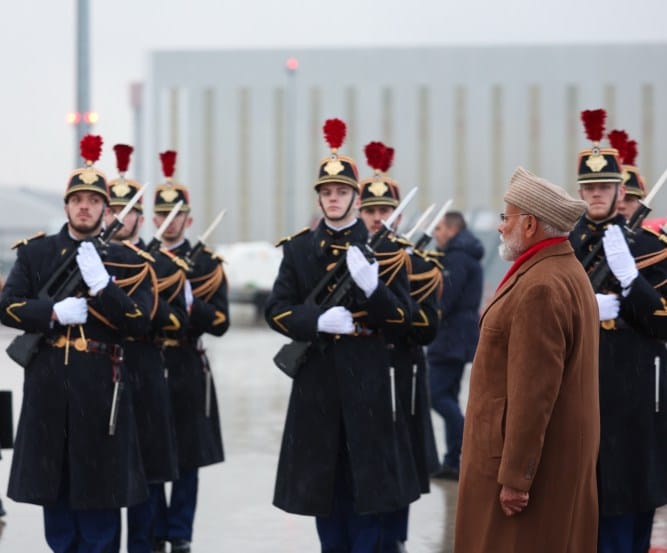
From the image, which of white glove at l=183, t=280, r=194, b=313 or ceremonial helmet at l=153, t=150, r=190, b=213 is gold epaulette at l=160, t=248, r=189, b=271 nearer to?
white glove at l=183, t=280, r=194, b=313

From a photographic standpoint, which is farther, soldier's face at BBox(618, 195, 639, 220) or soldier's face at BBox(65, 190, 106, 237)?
soldier's face at BBox(618, 195, 639, 220)

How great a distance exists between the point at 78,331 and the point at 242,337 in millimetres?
16872

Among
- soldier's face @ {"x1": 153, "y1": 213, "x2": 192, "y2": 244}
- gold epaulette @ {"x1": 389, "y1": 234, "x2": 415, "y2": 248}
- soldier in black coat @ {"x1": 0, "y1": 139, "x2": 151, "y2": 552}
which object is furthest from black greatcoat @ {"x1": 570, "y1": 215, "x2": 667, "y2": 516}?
soldier's face @ {"x1": 153, "y1": 213, "x2": 192, "y2": 244}

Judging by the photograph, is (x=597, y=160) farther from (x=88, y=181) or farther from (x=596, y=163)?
(x=88, y=181)

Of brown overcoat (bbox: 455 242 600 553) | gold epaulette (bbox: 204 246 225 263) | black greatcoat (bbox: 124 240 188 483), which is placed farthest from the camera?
gold epaulette (bbox: 204 246 225 263)

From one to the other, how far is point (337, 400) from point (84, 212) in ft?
5.13

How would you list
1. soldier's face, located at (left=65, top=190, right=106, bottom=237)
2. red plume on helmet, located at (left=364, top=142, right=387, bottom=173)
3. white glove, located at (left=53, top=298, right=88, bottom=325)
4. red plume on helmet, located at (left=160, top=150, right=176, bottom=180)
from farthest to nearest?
red plume on helmet, located at (left=160, top=150, right=176, bottom=180) → red plume on helmet, located at (left=364, top=142, right=387, bottom=173) → soldier's face, located at (left=65, top=190, right=106, bottom=237) → white glove, located at (left=53, top=298, right=88, bottom=325)

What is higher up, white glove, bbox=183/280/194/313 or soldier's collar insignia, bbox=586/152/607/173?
soldier's collar insignia, bbox=586/152/607/173

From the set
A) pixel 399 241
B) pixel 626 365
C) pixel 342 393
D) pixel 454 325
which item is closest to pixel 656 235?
pixel 626 365

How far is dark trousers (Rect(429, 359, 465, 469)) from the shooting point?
10.0 metres

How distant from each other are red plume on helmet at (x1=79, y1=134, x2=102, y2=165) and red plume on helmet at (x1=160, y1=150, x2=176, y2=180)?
124 centimetres

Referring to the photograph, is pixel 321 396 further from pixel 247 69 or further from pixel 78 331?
pixel 247 69

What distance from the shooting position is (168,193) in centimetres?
887

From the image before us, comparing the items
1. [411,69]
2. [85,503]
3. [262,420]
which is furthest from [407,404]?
[411,69]
